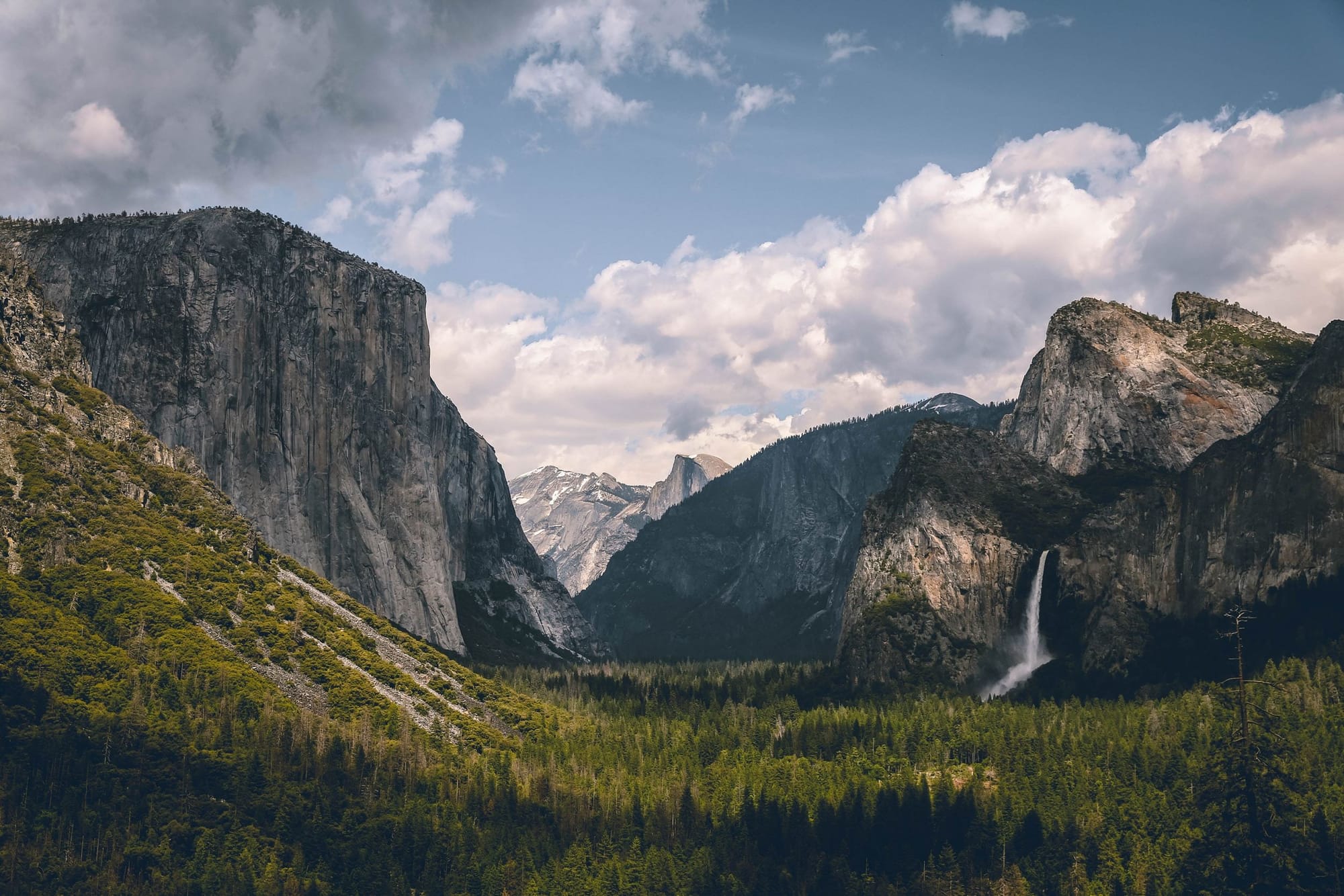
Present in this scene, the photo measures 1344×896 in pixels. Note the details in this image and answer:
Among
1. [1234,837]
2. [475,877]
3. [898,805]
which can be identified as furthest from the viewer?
[898,805]

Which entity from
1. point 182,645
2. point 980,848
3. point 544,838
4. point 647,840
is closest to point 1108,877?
point 980,848

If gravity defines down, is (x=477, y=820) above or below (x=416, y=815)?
below

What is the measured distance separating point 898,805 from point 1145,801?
33597mm

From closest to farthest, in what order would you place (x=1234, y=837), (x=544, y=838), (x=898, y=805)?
(x=1234, y=837), (x=544, y=838), (x=898, y=805)

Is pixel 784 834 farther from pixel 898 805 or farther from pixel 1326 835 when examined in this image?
pixel 1326 835

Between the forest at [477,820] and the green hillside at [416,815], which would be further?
the green hillside at [416,815]

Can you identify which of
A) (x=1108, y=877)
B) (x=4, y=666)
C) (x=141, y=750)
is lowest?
(x=1108, y=877)

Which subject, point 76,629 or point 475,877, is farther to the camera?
point 76,629

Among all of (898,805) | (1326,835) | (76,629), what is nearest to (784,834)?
(898,805)

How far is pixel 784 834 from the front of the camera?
626 feet

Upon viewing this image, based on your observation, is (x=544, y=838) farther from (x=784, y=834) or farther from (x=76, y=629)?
(x=76, y=629)

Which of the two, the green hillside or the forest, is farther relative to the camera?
the green hillside

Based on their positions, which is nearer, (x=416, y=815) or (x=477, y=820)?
(x=416, y=815)

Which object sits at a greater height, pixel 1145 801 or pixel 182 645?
pixel 182 645
